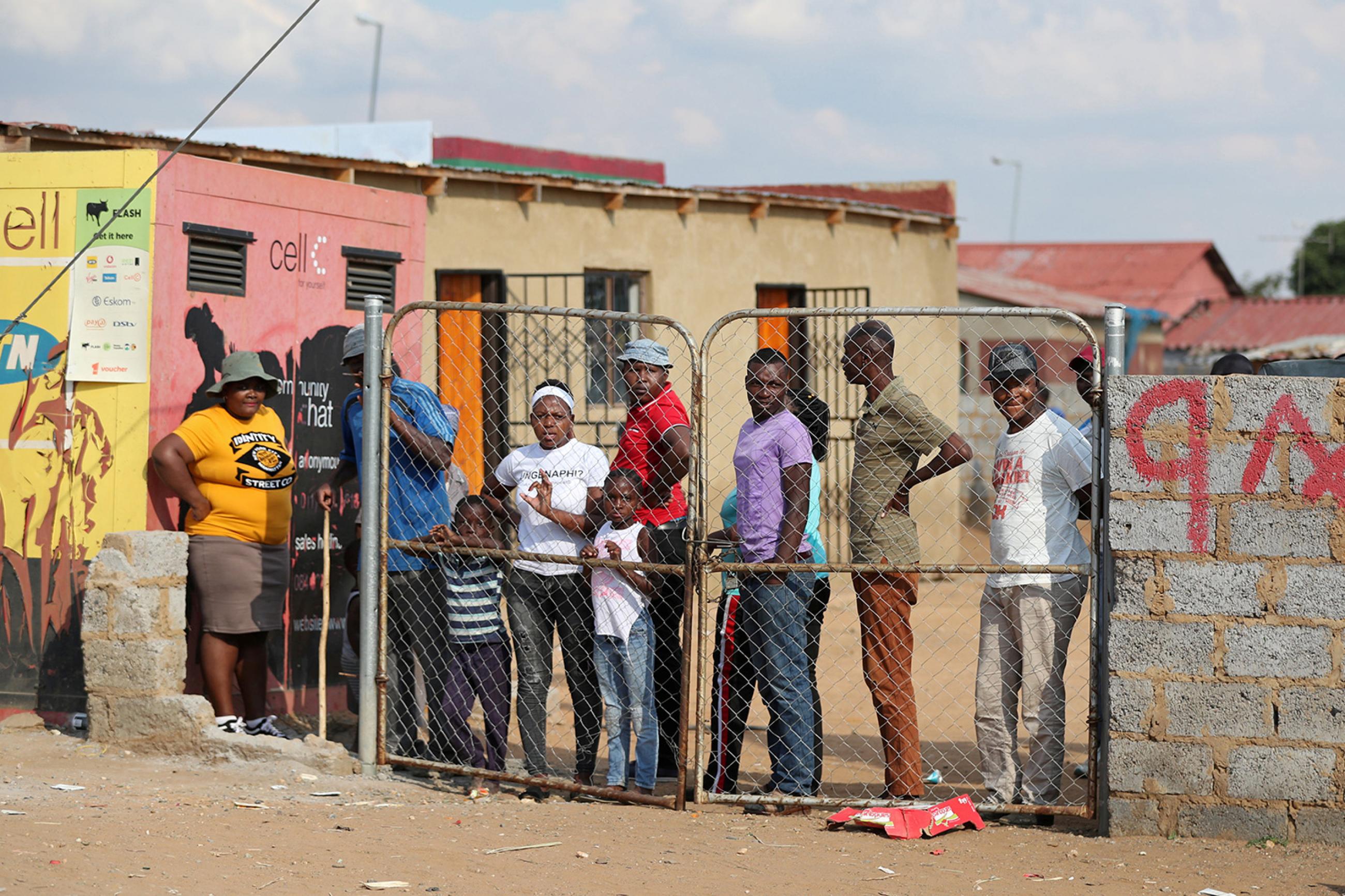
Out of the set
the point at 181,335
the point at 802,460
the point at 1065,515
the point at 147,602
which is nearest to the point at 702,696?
the point at 802,460

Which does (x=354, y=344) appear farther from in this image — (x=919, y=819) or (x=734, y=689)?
(x=919, y=819)

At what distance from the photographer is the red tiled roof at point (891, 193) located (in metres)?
18.7

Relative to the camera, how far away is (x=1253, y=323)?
3259 centimetres

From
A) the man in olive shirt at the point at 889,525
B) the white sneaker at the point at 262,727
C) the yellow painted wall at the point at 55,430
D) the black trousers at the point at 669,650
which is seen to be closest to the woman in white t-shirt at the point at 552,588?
the black trousers at the point at 669,650

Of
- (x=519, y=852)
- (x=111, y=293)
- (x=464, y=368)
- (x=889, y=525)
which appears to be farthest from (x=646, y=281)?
(x=519, y=852)

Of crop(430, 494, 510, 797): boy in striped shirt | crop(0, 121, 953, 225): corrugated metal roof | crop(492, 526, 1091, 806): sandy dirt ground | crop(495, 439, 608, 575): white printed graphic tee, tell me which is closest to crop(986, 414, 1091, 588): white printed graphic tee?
crop(492, 526, 1091, 806): sandy dirt ground

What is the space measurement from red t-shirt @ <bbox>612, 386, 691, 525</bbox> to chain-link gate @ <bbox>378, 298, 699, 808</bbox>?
0.23 feet

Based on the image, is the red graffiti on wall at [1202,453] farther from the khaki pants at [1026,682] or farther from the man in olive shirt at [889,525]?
the man in olive shirt at [889,525]

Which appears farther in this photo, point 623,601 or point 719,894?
point 623,601

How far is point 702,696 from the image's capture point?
19.4 ft

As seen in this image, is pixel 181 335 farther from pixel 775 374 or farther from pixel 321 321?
pixel 775 374

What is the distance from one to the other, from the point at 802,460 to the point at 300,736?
3.11 meters

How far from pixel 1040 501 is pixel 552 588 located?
2.04 m

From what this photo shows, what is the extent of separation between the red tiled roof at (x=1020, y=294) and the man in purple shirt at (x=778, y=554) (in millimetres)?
16618
